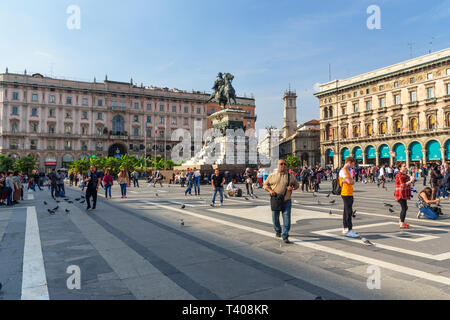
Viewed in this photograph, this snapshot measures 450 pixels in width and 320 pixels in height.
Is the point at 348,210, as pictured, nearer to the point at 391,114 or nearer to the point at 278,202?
the point at 278,202

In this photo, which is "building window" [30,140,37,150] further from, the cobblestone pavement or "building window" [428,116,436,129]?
"building window" [428,116,436,129]

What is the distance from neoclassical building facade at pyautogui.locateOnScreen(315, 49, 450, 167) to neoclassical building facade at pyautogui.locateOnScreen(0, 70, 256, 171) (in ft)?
101


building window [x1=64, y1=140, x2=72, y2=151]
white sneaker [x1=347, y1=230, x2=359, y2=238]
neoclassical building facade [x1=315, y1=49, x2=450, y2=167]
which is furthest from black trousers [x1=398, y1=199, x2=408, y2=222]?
building window [x1=64, y1=140, x2=72, y2=151]

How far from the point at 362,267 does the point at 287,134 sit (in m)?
91.2

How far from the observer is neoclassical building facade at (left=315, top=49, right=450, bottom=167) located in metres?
46.2

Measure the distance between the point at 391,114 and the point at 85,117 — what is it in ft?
197

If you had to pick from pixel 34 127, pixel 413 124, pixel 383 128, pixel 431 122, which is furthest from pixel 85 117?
pixel 431 122

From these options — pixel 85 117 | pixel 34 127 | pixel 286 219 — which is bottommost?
pixel 286 219

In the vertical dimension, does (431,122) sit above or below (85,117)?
below

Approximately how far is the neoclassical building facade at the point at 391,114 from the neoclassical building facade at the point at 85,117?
30856mm

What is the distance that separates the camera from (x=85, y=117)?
66.3 meters

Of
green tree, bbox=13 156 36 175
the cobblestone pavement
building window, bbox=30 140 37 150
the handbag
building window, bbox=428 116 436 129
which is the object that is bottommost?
the cobblestone pavement
